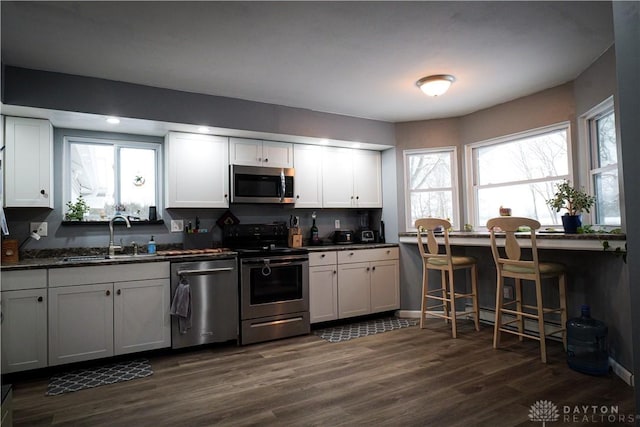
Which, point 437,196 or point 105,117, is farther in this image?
point 437,196

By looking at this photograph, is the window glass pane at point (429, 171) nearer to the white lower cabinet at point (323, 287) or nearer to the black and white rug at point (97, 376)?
the white lower cabinet at point (323, 287)

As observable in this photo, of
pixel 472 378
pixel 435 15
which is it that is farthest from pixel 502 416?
pixel 435 15

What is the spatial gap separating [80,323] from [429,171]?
4.00 meters

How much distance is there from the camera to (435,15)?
91.0 inches

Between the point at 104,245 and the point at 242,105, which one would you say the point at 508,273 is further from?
the point at 104,245

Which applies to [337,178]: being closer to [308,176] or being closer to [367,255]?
[308,176]

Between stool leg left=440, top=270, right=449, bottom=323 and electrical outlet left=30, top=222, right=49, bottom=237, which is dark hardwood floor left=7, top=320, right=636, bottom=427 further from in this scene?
electrical outlet left=30, top=222, right=49, bottom=237

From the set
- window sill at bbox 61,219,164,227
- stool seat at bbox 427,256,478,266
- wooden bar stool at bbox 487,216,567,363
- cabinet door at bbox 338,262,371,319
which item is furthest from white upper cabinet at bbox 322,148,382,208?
window sill at bbox 61,219,164,227

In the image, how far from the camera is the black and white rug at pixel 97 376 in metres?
2.66

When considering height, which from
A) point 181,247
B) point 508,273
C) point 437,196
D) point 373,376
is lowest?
point 373,376

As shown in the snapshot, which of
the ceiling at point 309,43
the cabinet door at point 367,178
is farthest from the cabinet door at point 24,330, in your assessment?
the cabinet door at point 367,178

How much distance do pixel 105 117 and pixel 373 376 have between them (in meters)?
3.09

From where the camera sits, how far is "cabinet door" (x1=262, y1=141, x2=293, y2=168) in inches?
163

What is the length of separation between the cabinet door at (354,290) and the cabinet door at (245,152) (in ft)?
5.01
